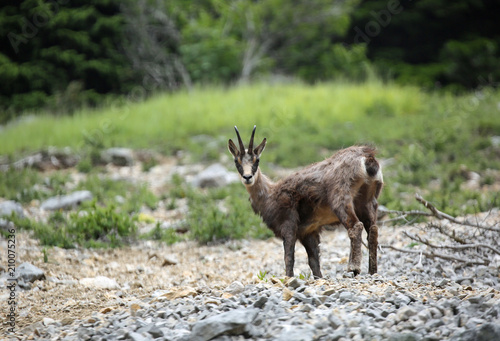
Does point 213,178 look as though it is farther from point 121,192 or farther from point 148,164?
point 148,164

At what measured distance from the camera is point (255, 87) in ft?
51.0

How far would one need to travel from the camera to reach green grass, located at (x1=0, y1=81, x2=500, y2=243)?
7.87 metres

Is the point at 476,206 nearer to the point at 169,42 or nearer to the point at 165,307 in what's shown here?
the point at 165,307

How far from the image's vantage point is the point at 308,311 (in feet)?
11.5

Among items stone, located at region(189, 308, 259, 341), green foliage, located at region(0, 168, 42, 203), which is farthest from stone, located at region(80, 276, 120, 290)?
green foliage, located at region(0, 168, 42, 203)

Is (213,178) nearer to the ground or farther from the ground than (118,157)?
nearer to the ground

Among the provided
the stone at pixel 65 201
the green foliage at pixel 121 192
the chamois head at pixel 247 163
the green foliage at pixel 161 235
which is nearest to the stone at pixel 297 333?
the chamois head at pixel 247 163

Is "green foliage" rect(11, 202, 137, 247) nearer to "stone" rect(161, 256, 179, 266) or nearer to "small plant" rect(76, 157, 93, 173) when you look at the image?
"stone" rect(161, 256, 179, 266)

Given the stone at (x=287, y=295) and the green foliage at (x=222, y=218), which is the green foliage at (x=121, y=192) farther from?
the stone at (x=287, y=295)

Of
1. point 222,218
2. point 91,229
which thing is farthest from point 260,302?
point 91,229

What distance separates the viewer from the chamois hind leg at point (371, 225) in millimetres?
4637

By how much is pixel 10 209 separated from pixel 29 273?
8.57 feet

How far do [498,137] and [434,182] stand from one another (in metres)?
3.02

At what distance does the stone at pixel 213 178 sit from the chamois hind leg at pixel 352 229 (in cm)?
485
